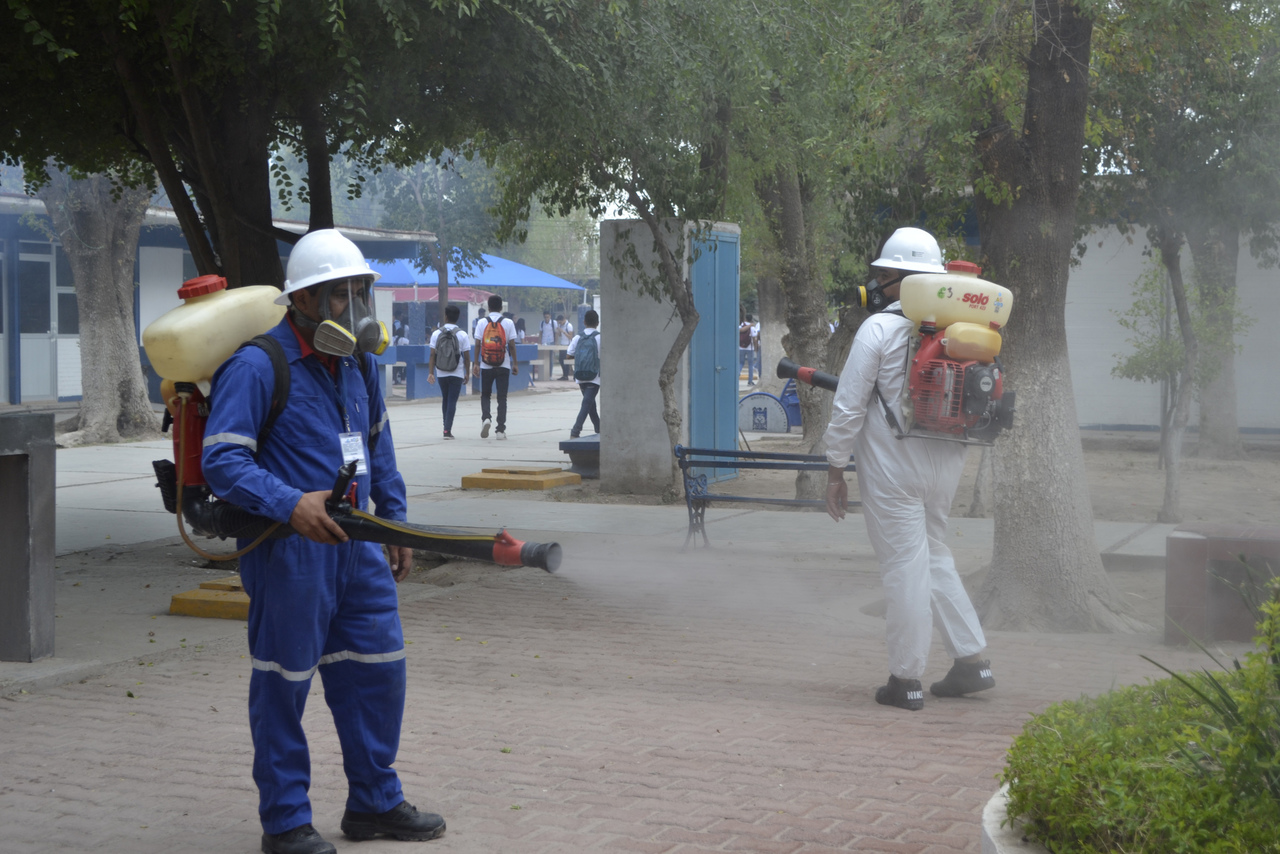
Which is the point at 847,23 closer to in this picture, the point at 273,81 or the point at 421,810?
the point at 273,81

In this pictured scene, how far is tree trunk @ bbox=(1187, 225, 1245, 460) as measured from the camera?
13812 millimetres

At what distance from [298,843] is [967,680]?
3.11m

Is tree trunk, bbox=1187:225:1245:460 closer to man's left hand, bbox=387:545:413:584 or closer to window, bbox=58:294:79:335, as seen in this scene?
man's left hand, bbox=387:545:413:584

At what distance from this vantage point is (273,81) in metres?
8.45

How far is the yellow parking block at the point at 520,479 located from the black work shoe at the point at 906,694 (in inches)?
313

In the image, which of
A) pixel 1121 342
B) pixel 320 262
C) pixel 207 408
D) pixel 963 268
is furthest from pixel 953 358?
pixel 1121 342

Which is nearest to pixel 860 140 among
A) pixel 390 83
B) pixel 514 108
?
pixel 514 108

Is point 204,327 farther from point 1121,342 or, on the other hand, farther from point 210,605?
point 1121,342

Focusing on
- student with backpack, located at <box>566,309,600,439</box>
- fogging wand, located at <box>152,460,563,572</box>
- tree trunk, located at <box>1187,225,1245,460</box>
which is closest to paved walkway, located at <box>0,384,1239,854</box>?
fogging wand, located at <box>152,460,563,572</box>

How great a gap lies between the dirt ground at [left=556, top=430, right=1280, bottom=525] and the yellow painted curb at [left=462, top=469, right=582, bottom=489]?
0.65 ft

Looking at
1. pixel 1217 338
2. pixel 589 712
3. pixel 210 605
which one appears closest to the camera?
pixel 589 712

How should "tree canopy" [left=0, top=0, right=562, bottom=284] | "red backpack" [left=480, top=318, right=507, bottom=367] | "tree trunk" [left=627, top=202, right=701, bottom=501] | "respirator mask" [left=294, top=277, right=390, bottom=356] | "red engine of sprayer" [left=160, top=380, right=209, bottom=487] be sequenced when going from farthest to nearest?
1. "red backpack" [left=480, top=318, right=507, bottom=367]
2. "tree trunk" [left=627, top=202, right=701, bottom=501]
3. "tree canopy" [left=0, top=0, right=562, bottom=284]
4. "red engine of sprayer" [left=160, top=380, right=209, bottom=487]
5. "respirator mask" [left=294, top=277, right=390, bottom=356]

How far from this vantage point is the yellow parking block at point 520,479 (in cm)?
1325

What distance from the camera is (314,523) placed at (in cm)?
344
